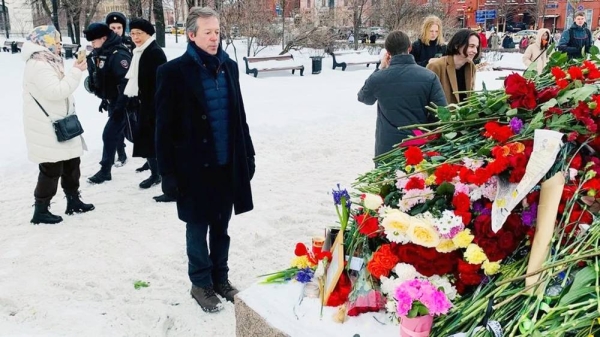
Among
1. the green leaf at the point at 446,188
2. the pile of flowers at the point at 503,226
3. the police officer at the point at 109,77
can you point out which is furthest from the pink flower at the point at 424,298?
the police officer at the point at 109,77

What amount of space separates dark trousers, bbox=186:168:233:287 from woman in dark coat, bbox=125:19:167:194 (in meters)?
1.70

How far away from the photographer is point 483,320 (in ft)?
5.66

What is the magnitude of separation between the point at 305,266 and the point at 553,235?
1046 millimetres

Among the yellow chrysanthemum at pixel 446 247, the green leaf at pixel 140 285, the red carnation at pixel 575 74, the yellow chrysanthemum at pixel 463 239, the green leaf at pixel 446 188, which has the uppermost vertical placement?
the red carnation at pixel 575 74

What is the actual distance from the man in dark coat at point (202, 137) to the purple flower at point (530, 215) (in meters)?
1.73

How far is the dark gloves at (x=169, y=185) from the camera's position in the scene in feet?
9.80

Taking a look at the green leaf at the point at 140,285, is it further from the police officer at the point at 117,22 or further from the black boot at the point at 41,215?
the police officer at the point at 117,22

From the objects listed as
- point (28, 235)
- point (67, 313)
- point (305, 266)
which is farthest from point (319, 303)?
point (28, 235)

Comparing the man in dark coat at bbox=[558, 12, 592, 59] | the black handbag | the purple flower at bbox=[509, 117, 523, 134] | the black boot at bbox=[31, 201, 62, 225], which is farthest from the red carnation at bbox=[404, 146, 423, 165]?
the man in dark coat at bbox=[558, 12, 592, 59]

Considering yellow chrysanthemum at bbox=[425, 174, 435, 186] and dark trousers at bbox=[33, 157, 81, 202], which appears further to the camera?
dark trousers at bbox=[33, 157, 81, 202]

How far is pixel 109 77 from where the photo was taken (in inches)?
217

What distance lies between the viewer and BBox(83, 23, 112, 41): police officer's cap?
17.5 ft

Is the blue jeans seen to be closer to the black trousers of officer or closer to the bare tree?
the black trousers of officer

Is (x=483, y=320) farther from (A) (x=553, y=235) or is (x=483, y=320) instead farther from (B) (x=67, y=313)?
(B) (x=67, y=313)
